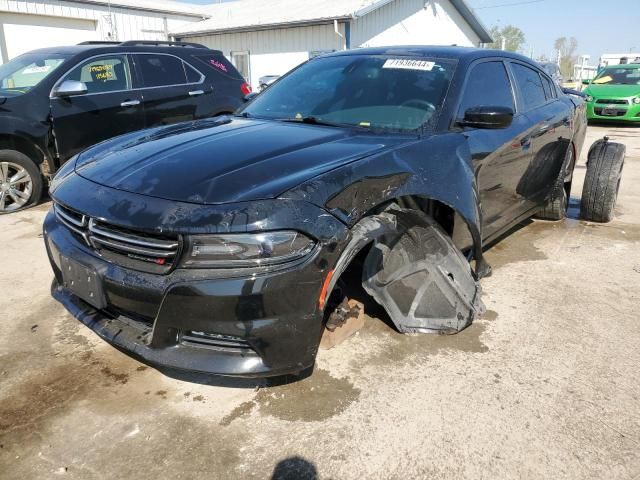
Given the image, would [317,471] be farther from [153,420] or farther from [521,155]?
[521,155]

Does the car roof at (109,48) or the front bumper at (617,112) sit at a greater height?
the car roof at (109,48)

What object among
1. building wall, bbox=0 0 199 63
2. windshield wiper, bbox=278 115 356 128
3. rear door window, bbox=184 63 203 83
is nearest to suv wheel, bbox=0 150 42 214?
rear door window, bbox=184 63 203 83

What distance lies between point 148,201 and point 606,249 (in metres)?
4.12

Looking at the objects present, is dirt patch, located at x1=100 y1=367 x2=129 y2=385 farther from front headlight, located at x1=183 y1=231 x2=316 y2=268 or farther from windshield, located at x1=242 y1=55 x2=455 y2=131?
windshield, located at x1=242 y1=55 x2=455 y2=131

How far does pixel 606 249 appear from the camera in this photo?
15.1ft

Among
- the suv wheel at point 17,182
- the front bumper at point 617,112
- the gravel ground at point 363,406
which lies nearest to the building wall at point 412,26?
the front bumper at point 617,112

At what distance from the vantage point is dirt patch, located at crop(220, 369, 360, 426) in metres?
2.35

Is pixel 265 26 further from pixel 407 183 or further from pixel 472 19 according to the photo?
pixel 407 183

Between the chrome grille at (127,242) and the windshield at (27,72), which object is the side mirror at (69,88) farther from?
the chrome grille at (127,242)

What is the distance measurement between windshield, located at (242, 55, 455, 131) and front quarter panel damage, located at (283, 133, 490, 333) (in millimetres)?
315

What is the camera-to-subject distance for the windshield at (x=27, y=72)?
5887mm

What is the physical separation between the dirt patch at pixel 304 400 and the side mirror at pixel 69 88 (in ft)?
15.1

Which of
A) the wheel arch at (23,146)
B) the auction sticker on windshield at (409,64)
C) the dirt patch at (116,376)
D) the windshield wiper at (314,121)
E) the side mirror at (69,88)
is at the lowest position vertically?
the dirt patch at (116,376)

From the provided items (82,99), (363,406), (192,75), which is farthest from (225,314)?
(192,75)
